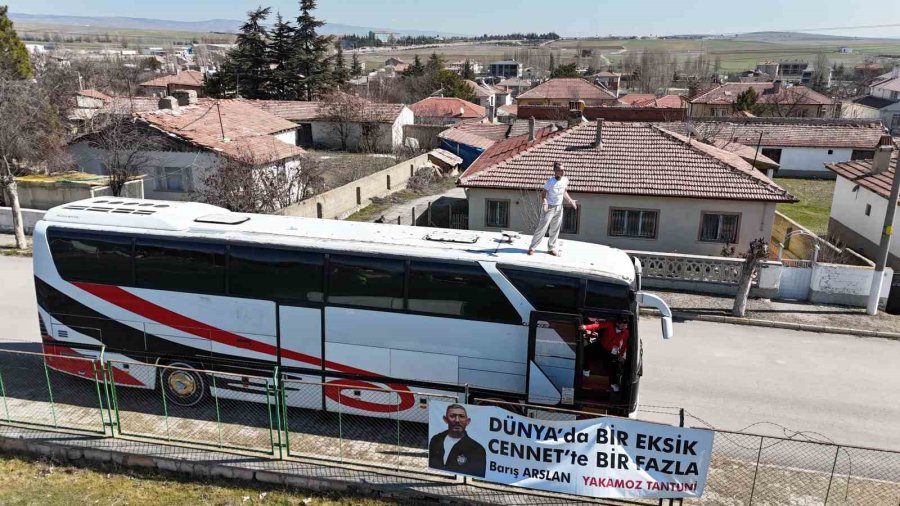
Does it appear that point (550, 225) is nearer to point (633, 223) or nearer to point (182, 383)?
point (182, 383)

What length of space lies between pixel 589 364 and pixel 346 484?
4296mm

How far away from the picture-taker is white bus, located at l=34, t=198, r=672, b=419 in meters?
10.2

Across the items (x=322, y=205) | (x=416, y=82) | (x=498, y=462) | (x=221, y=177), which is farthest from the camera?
(x=416, y=82)

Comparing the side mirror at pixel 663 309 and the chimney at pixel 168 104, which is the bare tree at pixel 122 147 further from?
the side mirror at pixel 663 309

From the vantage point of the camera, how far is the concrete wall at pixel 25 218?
80.5 ft

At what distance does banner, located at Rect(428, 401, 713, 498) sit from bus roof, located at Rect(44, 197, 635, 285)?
2.50 metres

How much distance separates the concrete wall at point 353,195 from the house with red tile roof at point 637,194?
23.7ft

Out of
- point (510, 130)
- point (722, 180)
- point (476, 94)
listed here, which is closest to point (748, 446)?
point (722, 180)

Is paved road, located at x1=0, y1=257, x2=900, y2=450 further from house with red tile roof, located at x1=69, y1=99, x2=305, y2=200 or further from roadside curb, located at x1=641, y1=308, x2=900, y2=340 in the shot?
house with red tile roof, located at x1=69, y1=99, x2=305, y2=200

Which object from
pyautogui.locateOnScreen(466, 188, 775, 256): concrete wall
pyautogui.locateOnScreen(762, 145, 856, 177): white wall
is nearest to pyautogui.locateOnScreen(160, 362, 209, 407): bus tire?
pyautogui.locateOnScreen(466, 188, 775, 256): concrete wall

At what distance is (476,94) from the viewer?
8938cm

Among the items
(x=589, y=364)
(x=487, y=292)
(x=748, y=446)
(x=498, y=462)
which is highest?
(x=487, y=292)

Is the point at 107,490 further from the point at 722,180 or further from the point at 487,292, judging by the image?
the point at 722,180

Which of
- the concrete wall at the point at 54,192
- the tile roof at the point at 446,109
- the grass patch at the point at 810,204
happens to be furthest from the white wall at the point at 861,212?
the tile roof at the point at 446,109
